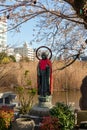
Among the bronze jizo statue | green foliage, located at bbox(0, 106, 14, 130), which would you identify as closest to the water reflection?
the bronze jizo statue

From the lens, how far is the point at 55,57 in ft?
32.7

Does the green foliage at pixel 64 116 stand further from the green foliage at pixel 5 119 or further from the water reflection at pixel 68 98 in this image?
the water reflection at pixel 68 98

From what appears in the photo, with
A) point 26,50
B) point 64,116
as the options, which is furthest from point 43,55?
point 26,50

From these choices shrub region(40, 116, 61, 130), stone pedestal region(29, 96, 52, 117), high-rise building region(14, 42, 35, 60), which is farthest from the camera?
high-rise building region(14, 42, 35, 60)

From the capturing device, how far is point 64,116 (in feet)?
26.3

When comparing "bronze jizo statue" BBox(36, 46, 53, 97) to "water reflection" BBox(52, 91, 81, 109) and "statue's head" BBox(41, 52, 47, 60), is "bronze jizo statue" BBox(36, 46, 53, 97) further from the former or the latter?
"water reflection" BBox(52, 91, 81, 109)

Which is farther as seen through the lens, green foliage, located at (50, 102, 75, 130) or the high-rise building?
the high-rise building

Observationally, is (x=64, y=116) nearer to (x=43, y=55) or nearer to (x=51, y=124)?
(x=51, y=124)

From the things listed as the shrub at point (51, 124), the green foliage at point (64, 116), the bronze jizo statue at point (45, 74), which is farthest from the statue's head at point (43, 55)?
the shrub at point (51, 124)

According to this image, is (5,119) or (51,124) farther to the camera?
(5,119)

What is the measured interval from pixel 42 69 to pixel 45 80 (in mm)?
354

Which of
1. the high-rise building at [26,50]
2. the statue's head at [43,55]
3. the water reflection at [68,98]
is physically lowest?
the water reflection at [68,98]

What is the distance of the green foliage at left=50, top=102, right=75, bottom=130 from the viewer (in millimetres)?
7930

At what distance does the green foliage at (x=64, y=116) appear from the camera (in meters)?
7.93
